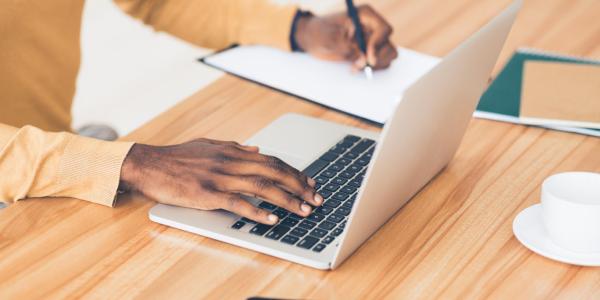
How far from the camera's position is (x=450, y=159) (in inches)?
47.7

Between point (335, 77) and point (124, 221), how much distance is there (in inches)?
21.5

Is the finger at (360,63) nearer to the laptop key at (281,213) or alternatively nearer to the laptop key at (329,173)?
the laptop key at (329,173)

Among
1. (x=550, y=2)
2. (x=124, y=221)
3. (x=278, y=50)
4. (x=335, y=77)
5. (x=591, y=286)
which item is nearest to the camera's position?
(x=591, y=286)

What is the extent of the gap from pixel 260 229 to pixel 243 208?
35 mm

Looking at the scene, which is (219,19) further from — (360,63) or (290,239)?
(290,239)

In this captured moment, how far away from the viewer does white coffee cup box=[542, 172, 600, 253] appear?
0.93 meters

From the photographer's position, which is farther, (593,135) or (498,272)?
(593,135)

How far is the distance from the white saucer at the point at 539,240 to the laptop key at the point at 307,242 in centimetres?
25

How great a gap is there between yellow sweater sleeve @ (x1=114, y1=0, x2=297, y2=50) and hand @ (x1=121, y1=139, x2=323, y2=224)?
1.63 feet

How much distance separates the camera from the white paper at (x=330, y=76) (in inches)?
55.1

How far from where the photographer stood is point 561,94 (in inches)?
54.4

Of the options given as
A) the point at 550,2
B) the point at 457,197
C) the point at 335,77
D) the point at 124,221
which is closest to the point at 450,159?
the point at 457,197

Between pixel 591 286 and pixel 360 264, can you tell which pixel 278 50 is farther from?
pixel 591 286

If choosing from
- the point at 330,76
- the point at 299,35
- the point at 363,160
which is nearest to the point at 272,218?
the point at 363,160
